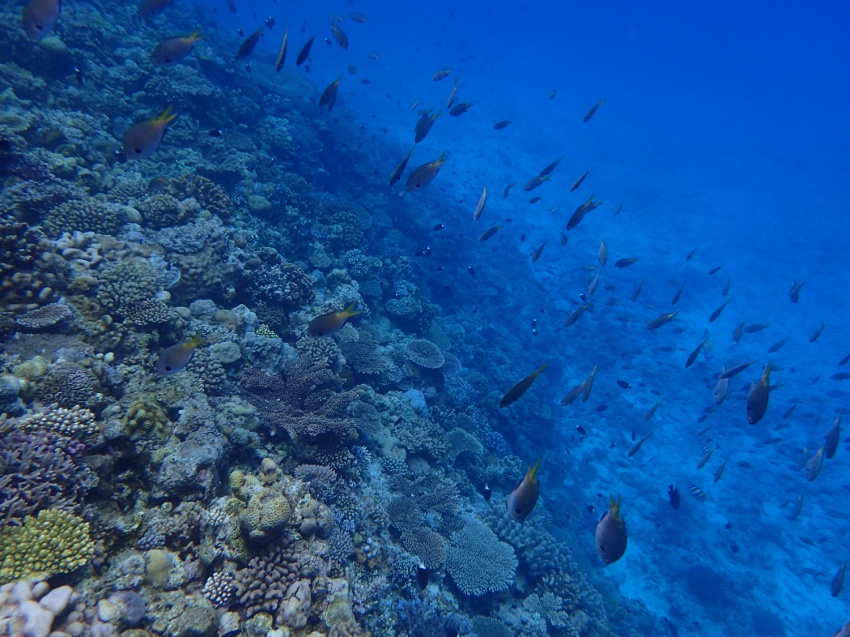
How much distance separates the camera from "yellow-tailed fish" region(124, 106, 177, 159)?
423 cm

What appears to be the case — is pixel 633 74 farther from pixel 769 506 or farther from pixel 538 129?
pixel 769 506

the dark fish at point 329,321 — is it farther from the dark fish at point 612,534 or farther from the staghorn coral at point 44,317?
the dark fish at point 612,534

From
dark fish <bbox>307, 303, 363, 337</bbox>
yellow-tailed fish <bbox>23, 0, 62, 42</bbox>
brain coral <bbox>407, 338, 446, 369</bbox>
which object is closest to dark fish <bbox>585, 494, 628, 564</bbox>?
dark fish <bbox>307, 303, 363, 337</bbox>

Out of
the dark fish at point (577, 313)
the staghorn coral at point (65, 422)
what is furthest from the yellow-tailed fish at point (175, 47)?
the dark fish at point (577, 313)

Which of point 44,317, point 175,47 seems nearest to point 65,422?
point 44,317

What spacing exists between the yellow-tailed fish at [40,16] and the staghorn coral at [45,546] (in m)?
5.35

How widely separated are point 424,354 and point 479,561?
503 centimetres

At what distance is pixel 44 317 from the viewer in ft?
15.1

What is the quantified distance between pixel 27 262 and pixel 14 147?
3.33 meters

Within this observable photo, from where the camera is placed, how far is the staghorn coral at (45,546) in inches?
111

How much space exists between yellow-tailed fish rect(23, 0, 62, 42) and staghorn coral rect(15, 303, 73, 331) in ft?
10.4

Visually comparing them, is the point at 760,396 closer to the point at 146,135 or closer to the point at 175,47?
the point at 146,135

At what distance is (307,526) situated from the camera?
14.1ft

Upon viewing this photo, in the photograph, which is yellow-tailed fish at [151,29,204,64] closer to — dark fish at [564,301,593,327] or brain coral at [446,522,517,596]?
dark fish at [564,301,593,327]
